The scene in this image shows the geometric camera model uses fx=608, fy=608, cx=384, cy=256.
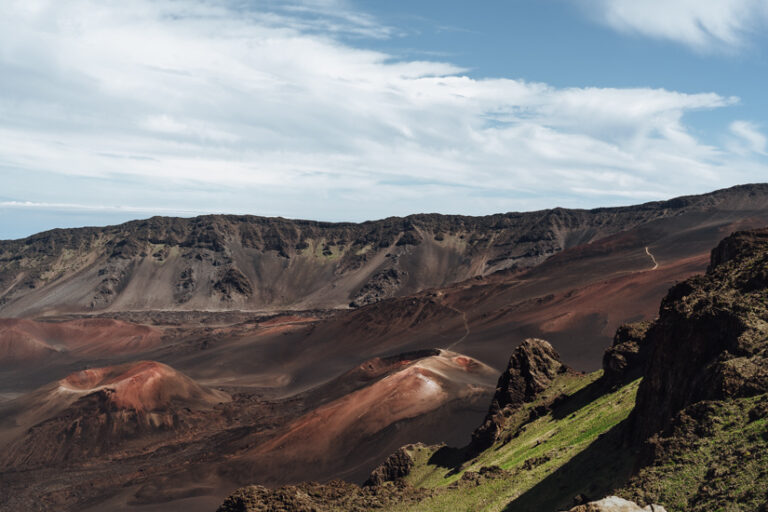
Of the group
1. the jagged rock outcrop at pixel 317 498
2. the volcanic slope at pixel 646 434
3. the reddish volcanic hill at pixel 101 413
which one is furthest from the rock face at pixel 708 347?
the reddish volcanic hill at pixel 101 413

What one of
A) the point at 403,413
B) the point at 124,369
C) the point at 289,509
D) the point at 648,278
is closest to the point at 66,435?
the point at 124,369

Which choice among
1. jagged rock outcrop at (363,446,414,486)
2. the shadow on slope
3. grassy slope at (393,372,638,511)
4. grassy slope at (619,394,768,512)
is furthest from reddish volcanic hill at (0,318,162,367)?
grassy slope at (619,394,768,512)

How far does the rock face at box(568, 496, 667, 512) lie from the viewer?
12.6 m

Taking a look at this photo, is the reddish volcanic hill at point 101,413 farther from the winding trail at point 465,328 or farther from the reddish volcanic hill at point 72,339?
the reddish volcanic hill at point 72,339

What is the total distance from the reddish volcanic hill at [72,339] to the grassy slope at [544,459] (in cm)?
13296

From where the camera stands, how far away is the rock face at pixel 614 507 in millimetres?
12602

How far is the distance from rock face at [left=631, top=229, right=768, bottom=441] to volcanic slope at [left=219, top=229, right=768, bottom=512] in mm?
43

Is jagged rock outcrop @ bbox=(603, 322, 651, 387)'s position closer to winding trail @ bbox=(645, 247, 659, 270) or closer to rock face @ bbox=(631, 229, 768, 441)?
rock face @ bbox=(631, 229, 768, 441)

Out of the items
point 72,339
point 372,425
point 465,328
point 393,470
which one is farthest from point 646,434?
point 72,339

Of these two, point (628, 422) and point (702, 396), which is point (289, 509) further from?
point (702, 396)

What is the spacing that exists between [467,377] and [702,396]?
61709 mm

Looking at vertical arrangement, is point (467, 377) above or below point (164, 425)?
above

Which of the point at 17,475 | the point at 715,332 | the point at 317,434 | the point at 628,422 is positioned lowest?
the point at 17,475

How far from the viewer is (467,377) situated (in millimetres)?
78000
